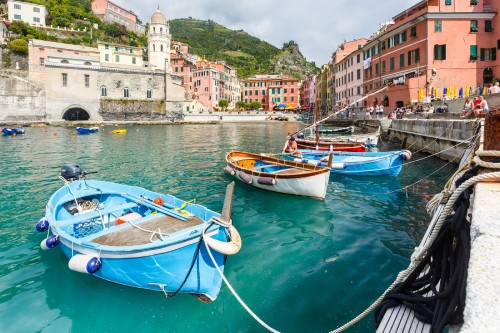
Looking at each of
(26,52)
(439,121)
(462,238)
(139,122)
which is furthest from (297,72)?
(462,238)

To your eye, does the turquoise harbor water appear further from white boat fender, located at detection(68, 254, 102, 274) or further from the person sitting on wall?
the person sitting on wall

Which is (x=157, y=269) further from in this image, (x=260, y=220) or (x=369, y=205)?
(x=369, y=205)

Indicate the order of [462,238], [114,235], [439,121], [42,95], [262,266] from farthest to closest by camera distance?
[42,95]
[439,121]
[262,266]
[114,235]
[462,238]

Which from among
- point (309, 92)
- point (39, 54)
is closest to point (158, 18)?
point (39, 54)

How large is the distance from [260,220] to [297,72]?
130903 millimetres

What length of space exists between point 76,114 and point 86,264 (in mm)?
66472

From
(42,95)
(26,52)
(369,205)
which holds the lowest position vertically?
(369,205)

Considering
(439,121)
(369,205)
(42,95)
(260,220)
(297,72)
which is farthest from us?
(297,72)

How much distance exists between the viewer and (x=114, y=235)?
5559mm

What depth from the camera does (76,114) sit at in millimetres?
61969

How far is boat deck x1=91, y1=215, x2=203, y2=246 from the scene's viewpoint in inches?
206

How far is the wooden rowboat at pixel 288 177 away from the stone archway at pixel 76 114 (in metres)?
57.8

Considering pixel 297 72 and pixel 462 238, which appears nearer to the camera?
pixel 462 238

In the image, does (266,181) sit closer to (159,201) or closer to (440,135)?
(159,201)
